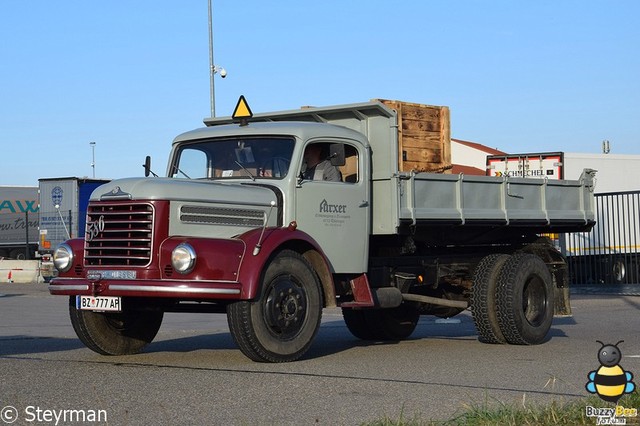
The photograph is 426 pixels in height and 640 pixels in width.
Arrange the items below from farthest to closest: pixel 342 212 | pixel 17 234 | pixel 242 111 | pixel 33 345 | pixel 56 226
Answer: pixel 17 234 → pixel 56 226 → pixel 33 345 → pixel 242 111 → pixel 342 212

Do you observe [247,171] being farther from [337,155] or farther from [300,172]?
[337,155]

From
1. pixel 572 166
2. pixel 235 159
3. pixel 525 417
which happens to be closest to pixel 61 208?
pixel 572 166

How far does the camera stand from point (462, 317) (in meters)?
19.2

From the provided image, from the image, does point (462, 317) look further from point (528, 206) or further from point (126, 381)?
point (126, 381)

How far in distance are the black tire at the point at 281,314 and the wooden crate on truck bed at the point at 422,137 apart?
253 cm

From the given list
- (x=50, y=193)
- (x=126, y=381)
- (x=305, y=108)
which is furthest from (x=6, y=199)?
(x=126, y=381)

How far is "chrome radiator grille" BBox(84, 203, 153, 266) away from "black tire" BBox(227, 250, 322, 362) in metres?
1.01

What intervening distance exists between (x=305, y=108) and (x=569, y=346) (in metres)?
4.19

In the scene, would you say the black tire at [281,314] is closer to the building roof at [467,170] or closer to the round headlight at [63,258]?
the round headlight at [63,258]

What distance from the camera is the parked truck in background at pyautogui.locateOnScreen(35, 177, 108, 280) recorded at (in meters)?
39.3

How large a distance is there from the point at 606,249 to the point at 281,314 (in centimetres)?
1957

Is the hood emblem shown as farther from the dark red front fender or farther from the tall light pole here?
the tall light pole

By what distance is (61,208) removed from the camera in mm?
40250

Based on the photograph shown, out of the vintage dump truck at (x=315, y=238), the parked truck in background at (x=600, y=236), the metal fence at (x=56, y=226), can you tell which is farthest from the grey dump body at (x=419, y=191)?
the metal fence at (x=56, y=226)
